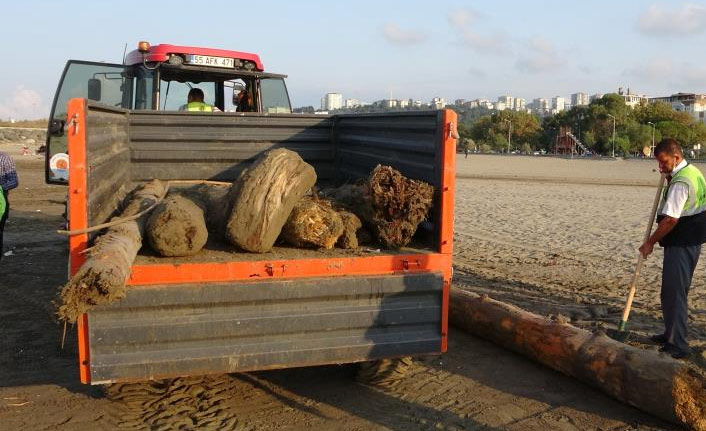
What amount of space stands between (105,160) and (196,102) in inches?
140

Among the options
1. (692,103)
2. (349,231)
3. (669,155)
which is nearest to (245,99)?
(349,231)

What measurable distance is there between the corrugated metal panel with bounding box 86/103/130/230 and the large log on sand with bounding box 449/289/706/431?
314 cm

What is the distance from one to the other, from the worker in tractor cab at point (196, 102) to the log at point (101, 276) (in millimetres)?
4210

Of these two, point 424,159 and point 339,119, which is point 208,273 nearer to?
point 424,159

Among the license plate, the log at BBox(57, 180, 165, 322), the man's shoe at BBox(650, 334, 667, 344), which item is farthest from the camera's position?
the license plate

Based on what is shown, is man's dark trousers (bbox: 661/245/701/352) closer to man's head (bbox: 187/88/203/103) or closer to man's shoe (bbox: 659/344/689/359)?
man's shoe (bbox: 659/344/689/359)

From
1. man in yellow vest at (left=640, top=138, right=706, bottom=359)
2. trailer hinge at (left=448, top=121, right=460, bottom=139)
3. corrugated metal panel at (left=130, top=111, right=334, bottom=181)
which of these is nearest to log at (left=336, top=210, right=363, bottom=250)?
trailer hinge at (left=448, top=121, right=460, bottom=139)

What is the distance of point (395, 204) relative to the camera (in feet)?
13.3

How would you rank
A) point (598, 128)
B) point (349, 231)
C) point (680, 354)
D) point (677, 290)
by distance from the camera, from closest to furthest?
point (349, 231) → point (680, 354) → point (677, 290) → point (598, 128)

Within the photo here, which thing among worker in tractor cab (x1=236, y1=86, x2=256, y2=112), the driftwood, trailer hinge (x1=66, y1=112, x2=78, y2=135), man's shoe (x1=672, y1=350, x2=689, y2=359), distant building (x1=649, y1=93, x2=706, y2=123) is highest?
distant building (x1=649, y1=93, x2=706, y2=123)

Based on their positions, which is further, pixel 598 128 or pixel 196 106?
pixel 598 128

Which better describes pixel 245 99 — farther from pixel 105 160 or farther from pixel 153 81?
pixel 105 160

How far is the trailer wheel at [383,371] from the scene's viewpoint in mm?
4484

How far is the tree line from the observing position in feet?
244
